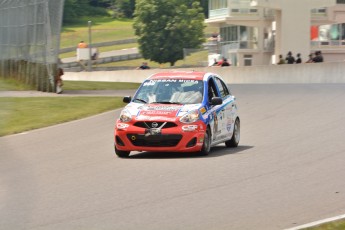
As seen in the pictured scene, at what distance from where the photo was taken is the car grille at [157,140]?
634 inches

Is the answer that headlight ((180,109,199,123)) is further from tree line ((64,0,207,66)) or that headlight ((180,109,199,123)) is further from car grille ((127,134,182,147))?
tree line ((64,0,207,66))

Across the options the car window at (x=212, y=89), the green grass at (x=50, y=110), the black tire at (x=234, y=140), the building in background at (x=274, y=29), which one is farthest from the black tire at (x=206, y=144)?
the building in background at (x=274, y=29)

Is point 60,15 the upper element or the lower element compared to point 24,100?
upper

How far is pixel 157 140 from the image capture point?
16.1 m

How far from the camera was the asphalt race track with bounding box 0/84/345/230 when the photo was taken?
33.0 feet

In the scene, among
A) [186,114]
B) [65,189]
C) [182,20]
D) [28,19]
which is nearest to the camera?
[65,189]

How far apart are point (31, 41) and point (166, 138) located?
25.6m

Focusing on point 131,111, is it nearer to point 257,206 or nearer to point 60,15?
point 257,206

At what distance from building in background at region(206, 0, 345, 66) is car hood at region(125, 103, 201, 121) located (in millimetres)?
61272

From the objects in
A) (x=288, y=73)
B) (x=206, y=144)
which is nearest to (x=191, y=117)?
(x=206, y=144)

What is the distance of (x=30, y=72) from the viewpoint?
133ft

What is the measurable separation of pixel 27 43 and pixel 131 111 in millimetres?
25746

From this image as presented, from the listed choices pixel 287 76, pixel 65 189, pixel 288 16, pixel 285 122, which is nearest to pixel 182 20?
pixel 288 16

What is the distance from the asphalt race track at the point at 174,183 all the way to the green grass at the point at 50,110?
94.4 inches
